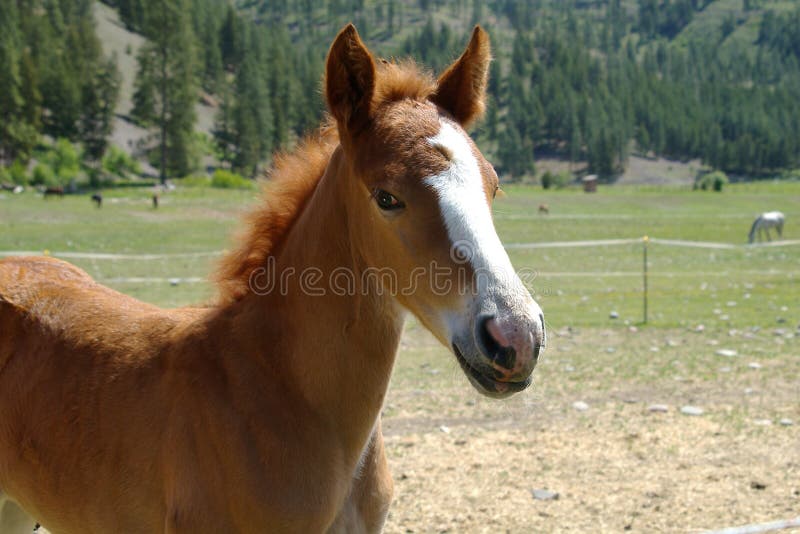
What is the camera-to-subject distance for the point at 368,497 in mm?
2777

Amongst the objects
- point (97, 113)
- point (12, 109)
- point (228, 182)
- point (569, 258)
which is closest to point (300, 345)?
point (569, 258)

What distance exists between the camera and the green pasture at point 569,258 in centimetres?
1229

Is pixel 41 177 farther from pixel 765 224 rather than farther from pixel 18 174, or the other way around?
pixel 765 224

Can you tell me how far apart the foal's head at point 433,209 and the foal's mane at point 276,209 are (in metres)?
0.34

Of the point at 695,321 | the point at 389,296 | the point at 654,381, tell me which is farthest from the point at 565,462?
the point at 695,321

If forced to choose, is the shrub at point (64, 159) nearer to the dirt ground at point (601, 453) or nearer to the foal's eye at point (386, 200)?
the dirt ground at point (601, 453)

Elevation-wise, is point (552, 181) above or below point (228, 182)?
below

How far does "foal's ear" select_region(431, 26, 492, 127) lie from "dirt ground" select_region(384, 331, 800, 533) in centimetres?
201

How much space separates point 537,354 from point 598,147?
10658cm

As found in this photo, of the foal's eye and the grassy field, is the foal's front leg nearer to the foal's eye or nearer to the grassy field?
the grassy field

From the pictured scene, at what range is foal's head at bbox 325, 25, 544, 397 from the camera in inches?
81.1

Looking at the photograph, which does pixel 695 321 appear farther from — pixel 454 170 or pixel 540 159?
pixel 540 159

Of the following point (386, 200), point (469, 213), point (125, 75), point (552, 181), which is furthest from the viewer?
point (125, 75)

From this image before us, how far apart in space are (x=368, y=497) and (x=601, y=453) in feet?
11.9
